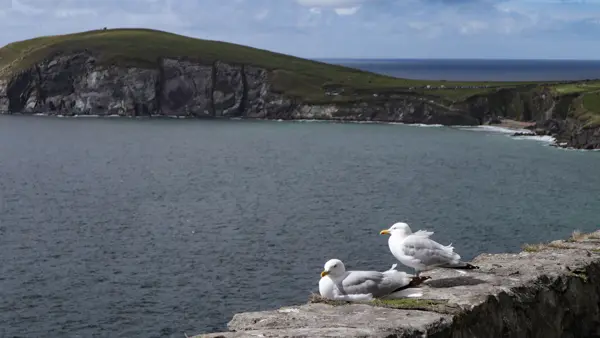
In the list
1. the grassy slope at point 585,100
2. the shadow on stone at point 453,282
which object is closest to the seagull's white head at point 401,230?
the shadow on stone at point 453,282

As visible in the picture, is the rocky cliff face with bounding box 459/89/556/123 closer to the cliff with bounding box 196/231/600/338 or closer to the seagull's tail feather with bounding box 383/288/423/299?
the cliff with bounding box 196/231/600/338

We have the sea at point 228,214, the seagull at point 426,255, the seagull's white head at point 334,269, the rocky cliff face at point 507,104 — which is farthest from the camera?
the rocky cliff face at point 507,104

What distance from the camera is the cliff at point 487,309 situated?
1014 centimetres

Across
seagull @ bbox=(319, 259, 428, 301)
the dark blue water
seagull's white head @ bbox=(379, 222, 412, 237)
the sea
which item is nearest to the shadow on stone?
seagull @ bbox=(319, 259, 428, 301)

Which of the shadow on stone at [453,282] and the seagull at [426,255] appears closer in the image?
the shadow on stone at [453,282]

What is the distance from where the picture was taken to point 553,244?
15.8m

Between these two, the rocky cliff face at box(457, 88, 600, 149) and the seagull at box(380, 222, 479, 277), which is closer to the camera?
the seagull at box(380, 222, 479, 277)

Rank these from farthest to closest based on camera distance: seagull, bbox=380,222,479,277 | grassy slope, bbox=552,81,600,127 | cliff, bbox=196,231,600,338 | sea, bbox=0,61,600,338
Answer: grassy slope, bbox=552,81,600,127, sea, bbox=0,61,600,338, seagull, bbox=380,222,479,277, cliff, bbox=196,231,600,338

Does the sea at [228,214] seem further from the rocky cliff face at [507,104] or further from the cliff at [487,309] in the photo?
the rocky cliff face at [507,104]

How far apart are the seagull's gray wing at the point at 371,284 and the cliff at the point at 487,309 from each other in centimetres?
43

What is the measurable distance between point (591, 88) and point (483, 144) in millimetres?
42661

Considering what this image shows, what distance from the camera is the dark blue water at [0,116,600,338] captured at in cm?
4122

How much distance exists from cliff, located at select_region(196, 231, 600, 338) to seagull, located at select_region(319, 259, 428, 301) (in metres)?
0.30

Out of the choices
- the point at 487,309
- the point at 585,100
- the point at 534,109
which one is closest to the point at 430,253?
the point at 487,309
